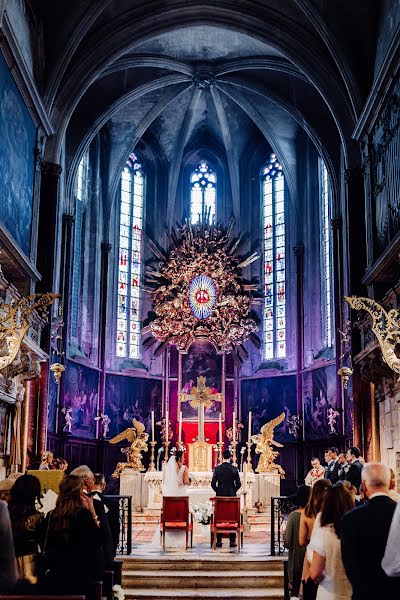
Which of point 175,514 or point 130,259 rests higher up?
point 130,259

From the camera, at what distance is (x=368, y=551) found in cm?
379

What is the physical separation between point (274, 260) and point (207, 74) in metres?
5.92

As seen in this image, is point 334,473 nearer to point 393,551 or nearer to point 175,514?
point 175,514

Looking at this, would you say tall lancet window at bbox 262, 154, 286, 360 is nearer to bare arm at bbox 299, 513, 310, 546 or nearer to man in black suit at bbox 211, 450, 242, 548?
man in black suit at bbox 211, 450, 242, 548

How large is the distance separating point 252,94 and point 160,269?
585 centimetres

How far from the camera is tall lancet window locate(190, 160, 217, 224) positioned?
2538 centimetres

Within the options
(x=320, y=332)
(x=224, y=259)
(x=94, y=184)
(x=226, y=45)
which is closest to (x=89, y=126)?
(x=94, y=184)

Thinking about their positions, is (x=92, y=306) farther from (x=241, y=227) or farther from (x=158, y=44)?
(x=158, y=44)

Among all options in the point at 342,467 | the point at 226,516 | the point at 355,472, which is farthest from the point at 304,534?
the point at 226,516

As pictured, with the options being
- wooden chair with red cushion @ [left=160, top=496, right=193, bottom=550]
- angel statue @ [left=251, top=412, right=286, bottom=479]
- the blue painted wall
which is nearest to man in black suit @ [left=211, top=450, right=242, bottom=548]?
wooden chair with red cushion @ [left=160, top=496, right=193, bottom=550]

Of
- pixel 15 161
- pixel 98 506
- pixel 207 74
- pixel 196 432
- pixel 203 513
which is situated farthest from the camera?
pixel 196 432

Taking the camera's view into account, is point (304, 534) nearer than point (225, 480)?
Yes

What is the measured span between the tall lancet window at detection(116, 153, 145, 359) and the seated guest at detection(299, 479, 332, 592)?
17.6 metres

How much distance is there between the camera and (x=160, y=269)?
78.3 ft
